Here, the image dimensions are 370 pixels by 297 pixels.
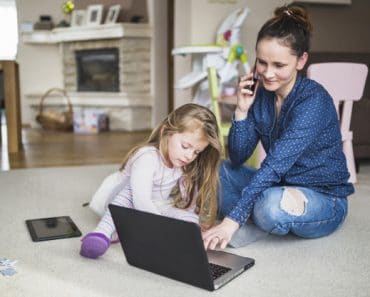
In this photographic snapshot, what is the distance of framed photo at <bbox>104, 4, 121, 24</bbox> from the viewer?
4.63 m

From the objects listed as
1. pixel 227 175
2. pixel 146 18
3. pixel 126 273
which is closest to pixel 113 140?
pixel 146 18

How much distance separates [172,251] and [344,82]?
1.48 m

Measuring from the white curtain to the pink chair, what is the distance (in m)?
2.48

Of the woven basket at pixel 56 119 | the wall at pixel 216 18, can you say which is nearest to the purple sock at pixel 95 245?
the wall at pixel 216 18

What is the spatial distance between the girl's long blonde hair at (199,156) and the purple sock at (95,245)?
0.88 ft

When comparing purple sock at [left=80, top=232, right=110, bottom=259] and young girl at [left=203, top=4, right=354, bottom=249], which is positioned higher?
young girl at [left=203, top=4, right=354, bottom=249]

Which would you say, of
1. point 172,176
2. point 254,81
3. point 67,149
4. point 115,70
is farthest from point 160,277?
point 115,70

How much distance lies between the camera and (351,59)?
11.0 feet

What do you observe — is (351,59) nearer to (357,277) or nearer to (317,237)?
(317,237)

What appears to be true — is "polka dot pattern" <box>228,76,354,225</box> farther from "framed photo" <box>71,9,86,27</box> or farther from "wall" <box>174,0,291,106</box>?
"framed photo" <box>71,9,86,27</box>

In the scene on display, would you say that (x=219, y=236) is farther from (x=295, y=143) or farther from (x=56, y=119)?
(x=56, y=119)

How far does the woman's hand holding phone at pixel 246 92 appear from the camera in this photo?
4.85 feet

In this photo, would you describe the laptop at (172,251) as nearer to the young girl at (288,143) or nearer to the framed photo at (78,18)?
the young girl at (288,143)

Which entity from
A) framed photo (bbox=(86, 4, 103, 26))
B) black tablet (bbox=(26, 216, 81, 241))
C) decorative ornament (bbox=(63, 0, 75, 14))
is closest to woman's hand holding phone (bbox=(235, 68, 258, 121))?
black tablet (bbox=(26, 216, 81, 241))
